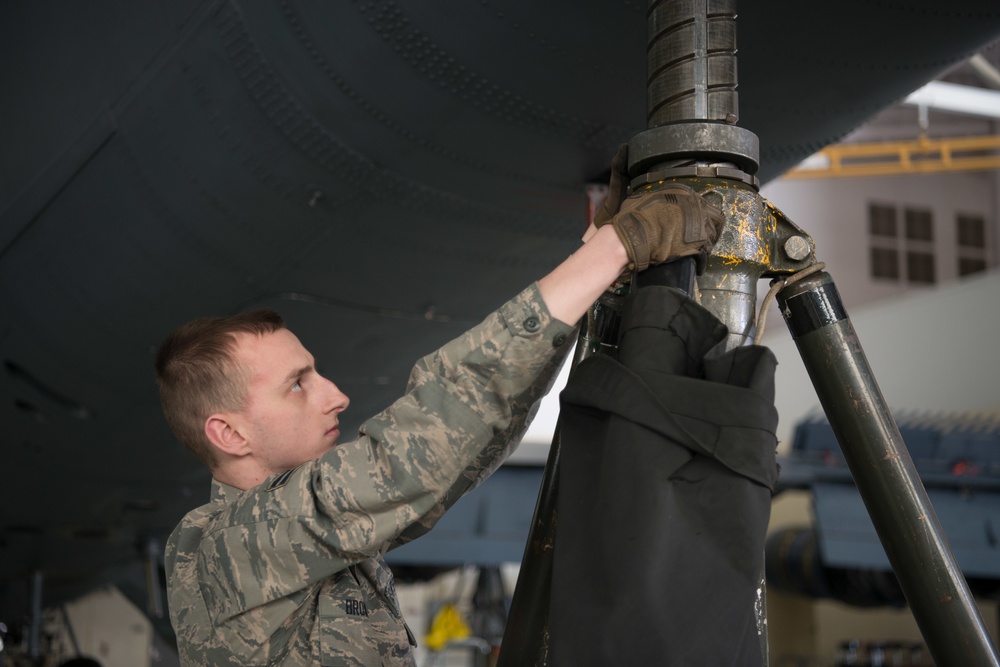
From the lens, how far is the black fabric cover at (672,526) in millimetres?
1343

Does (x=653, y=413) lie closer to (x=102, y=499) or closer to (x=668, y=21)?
(x=668, y=21)

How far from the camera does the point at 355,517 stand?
65.0 inches

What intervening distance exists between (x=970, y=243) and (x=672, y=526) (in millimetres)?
25269

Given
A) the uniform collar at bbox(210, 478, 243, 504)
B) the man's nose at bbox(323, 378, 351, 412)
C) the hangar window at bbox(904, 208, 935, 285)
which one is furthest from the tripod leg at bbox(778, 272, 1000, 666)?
the hangar window at bbox(904, 208, 935, 285)

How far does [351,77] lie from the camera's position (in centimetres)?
285

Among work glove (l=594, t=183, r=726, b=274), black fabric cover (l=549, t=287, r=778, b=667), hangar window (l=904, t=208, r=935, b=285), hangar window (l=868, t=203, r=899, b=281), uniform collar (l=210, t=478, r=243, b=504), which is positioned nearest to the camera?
black fabric cover (l=549, t=287, r=778, b=667)

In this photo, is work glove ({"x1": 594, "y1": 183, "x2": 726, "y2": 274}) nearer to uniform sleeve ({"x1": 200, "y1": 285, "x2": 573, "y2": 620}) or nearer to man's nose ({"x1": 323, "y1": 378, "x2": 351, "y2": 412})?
uniform sleeve ({"x1": 200, "y1": 285, "x2": 573, "y2": 620})

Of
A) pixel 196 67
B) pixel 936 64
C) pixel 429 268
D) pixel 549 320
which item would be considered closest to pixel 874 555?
pixel 429 268

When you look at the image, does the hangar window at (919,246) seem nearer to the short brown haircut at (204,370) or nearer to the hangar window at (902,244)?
the hangar window at (902,244)

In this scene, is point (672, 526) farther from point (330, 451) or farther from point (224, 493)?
point (224, 493)

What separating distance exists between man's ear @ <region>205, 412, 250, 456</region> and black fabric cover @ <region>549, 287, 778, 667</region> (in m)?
0.77

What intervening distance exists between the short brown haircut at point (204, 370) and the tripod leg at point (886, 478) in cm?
99

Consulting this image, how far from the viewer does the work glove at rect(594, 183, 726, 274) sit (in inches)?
60.3

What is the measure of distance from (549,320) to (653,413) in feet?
0.76
